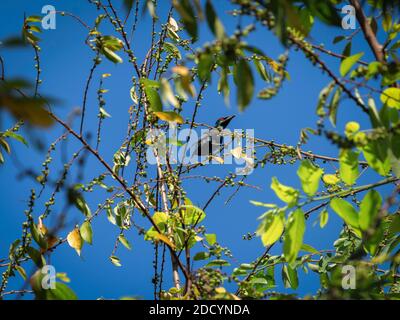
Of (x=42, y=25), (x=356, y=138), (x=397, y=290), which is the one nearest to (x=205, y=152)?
(x=42, y=25)

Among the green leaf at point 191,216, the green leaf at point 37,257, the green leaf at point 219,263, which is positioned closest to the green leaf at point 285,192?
the green leaf at point 219,263

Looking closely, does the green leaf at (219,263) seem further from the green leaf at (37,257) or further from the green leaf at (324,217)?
the green leaf at (37,257)

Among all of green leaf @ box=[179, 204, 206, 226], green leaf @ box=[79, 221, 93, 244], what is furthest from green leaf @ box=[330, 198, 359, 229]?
green leaf @ box=[79, 221, 93, 244]

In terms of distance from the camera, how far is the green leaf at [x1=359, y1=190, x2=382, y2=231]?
1.32 meters

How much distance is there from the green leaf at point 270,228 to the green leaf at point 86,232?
842 millimetres

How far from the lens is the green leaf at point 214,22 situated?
3.30ft

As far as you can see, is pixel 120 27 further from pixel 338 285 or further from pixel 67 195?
pixel 338 285

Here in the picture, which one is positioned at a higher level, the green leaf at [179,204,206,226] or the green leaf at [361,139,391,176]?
the green leaf at [179,204,206,226]

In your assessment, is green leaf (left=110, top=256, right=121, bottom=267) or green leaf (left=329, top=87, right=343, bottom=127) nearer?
green leaf (left=329, top=87, right=343, bottom=127)

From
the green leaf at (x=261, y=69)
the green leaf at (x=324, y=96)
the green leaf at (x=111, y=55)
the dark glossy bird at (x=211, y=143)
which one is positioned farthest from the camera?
the dark glossy bird at (x=211, y=143)

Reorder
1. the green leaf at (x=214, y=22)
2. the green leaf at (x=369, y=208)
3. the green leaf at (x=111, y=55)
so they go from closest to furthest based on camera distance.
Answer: the green leaf at (x=214, y=22), the green leaf at (x=369, y=208), the green leaf at (x=111, y=55)

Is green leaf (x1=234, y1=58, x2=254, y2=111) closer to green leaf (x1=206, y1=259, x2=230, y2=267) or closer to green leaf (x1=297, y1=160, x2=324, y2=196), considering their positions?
green leaf (x1=297, y1=160, x2=324, y2=196)

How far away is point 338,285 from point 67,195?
23.9 inches

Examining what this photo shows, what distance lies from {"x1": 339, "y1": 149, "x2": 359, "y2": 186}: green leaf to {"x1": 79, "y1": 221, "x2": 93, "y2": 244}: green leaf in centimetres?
106
